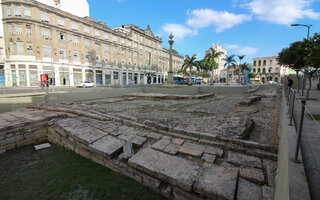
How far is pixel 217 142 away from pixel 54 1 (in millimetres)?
43382

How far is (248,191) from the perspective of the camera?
8.20 ft

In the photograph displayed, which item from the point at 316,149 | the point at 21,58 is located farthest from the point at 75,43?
the point at 316,149

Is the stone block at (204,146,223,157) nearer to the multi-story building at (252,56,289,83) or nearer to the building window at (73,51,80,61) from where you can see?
the building window at (73,51,80,61)

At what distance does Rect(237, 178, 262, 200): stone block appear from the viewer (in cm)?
238

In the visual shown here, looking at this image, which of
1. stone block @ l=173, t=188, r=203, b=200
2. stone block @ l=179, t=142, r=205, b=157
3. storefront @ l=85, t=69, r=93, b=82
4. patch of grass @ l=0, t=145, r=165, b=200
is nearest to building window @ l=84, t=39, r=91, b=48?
storefront @ l=85, t=69, r=93, b=82

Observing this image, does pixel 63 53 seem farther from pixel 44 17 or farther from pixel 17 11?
pixel 17 11

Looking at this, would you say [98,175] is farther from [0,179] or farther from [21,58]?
[21,58]

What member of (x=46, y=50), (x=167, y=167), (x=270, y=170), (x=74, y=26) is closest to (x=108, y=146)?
(x=167, y=167)

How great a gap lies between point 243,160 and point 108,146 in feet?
11.3

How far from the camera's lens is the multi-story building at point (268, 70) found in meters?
53.8

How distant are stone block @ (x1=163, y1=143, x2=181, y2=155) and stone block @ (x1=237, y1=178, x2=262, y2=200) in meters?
1.52

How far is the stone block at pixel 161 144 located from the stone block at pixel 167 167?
212 mm

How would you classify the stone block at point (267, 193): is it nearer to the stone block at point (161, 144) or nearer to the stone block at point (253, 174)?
the stone block at point (253, 174)

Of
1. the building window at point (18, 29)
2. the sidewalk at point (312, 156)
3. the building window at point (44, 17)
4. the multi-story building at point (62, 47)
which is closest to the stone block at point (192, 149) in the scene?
the sidewalk at point (312, 156)
